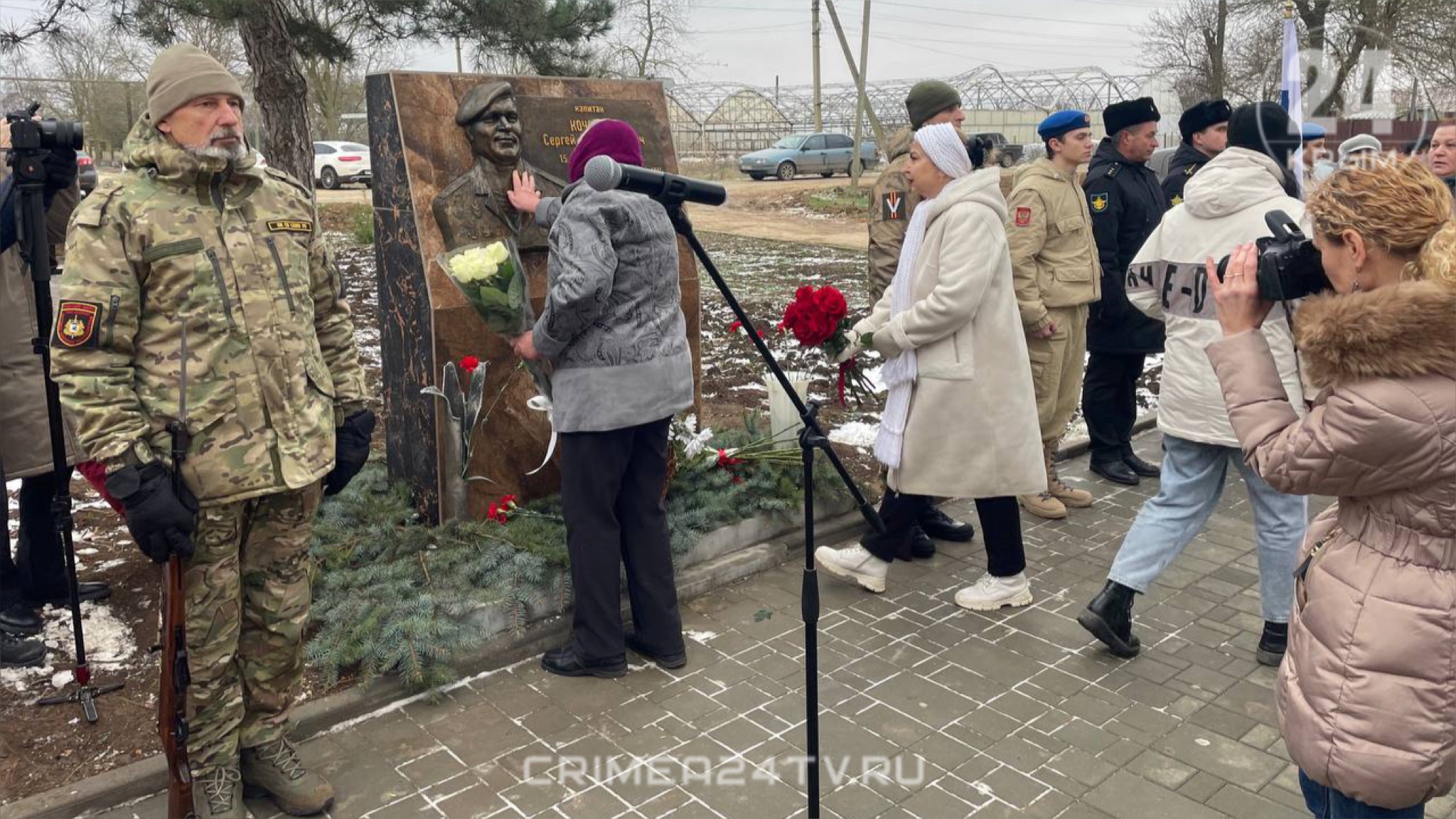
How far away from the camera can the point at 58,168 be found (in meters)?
3.68

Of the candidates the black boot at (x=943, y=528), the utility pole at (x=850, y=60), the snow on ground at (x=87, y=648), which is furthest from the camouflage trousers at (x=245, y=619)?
the utility pole at (x=850, y=60)

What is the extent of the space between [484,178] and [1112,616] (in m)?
3.06

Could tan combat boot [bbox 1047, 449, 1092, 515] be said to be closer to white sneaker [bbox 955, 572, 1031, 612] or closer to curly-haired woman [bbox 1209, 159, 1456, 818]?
white sneaker [bbox 955, 572, 1031, 612]

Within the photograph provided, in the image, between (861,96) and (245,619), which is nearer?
(245,619)

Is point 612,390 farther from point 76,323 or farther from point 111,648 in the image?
point 111,648

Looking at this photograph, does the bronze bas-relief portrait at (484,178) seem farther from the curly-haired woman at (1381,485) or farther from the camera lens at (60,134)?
the curly-haired woman at (1381,485)

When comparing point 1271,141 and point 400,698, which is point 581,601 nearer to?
point 400,698

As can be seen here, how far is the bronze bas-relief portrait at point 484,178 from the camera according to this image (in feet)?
15.6

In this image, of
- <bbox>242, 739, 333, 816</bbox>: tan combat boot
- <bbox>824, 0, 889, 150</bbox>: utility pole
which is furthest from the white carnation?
<bbox>824, 0, 889, 150</bbox>: utility pole

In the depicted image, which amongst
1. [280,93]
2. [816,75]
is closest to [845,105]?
[816,75]

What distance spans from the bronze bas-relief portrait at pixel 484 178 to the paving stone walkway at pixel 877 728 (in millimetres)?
1792

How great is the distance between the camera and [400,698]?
3939mm

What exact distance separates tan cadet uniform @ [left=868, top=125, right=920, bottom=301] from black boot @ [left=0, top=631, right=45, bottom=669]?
12.5 feet

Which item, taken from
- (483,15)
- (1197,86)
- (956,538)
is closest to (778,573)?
(956,538)
